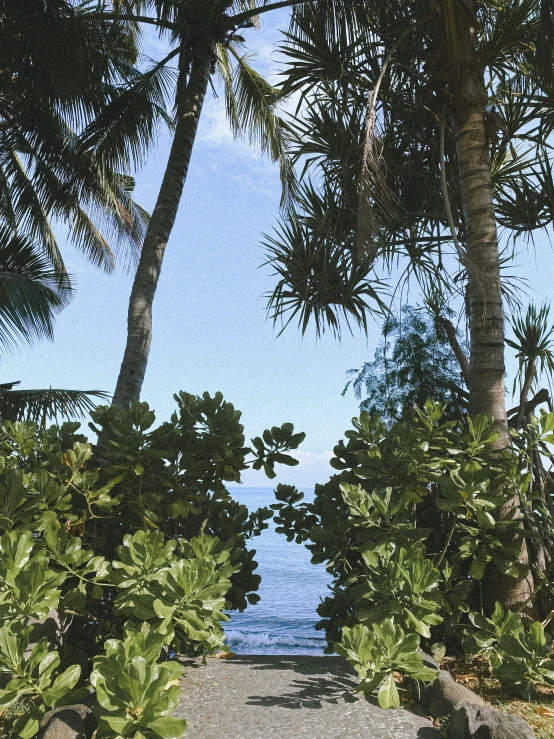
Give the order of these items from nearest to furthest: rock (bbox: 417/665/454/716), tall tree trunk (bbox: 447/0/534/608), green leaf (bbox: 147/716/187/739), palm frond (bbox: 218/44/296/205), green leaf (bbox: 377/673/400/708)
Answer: green leaf (bbox: 147/716/187/739), green leaf (bbox: 377/673/400/708), rock (bbox: 417/665/454/716), tall tree trunk (bbox: 447/0/534/608), palm frond (bbox: 218/44/296/205)

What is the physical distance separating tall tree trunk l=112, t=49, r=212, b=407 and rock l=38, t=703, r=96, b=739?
2.48 meters

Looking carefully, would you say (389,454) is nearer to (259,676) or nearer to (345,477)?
(345,477)

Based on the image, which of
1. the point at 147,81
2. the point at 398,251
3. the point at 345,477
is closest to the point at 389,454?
the point at 345,477

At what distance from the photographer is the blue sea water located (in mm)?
6145

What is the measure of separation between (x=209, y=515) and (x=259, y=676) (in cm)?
84

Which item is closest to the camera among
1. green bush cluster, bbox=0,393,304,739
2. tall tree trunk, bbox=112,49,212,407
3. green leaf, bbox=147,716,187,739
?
green leaf, bbox=147,716,187,739

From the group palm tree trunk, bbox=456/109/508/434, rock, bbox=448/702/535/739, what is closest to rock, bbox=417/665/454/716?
rock, bbox=448/702/535/739

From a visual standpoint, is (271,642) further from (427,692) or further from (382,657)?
(382,657)

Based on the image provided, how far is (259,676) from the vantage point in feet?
9.70

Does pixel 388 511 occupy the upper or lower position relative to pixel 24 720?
upper

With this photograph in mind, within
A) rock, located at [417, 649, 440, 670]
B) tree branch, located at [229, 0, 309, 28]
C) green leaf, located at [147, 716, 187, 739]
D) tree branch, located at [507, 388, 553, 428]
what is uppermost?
tree branch, located at [229, 0, 309, 28]

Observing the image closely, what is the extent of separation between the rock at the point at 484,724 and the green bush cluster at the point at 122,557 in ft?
3.09

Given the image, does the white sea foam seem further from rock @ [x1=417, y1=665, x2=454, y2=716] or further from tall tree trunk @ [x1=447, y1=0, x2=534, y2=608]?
rock @ [x1=417, y1=665, x2=454, y2=716]

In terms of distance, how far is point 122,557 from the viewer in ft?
8.60
